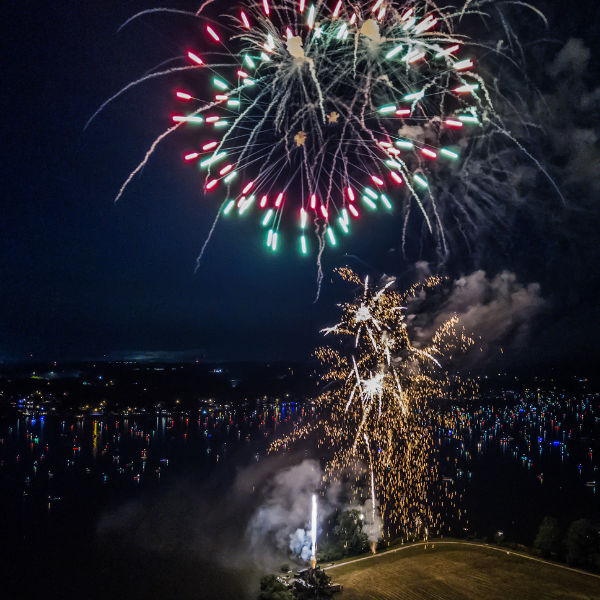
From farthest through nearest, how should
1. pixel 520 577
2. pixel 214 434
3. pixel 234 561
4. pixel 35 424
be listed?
pixel 35 424
pixel 214 434
pixel 234 561
pixel 520 577

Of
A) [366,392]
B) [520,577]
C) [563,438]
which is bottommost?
[563,438]

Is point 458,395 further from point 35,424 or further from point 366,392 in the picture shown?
point 366,392

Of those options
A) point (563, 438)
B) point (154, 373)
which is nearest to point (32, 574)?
point (563, 438)

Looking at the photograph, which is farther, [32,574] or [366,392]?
[32,574]

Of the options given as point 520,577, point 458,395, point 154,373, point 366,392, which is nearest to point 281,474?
point 366,392

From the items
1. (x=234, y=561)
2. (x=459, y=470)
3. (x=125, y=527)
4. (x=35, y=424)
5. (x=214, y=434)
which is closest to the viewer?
(x=234, y=561)

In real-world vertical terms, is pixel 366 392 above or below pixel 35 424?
above

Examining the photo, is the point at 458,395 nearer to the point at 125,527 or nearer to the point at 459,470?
the point at 459,470
